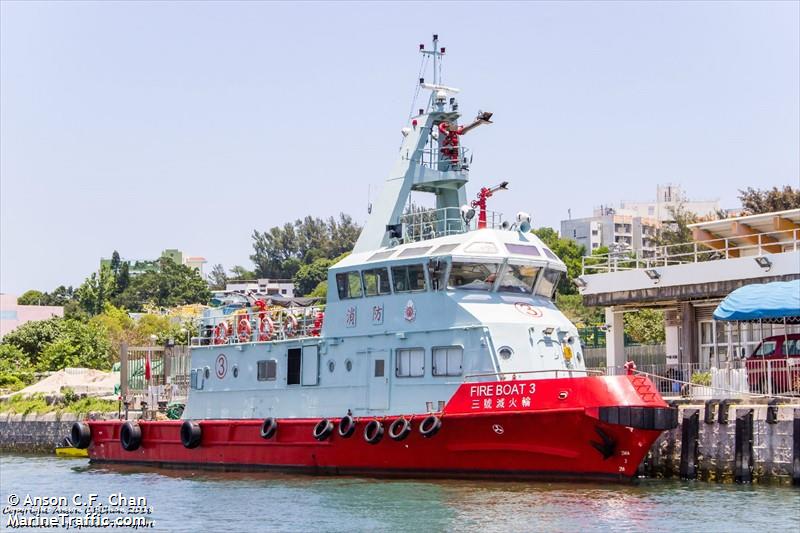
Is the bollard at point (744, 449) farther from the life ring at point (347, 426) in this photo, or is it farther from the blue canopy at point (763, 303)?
the life ring at point (347, 426)

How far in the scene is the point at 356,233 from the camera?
11275cm

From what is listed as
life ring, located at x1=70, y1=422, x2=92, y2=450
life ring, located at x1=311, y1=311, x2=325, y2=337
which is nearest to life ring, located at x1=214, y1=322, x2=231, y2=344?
life ring, located at x1=311, y1=311, x2=325, y2=337

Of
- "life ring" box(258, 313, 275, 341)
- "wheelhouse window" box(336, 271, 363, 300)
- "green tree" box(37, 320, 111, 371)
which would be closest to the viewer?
"wheelhouse window" box(336, 271, 363, 300)

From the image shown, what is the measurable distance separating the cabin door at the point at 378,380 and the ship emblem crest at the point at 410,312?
0.93 m

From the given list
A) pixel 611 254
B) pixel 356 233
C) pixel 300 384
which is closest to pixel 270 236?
pixel 356 233

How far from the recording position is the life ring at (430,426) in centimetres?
2420

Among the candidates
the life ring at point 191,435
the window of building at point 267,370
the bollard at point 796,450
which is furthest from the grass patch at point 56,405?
the bollard at point 796,450

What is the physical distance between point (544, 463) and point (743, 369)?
6043 millimetres

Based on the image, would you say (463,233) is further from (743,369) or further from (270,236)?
(270,236)

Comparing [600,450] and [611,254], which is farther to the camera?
[611,254]

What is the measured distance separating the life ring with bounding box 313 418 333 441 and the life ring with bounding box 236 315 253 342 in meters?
4.36

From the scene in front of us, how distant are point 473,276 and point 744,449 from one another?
21.8ft

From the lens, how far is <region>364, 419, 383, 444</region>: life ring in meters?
25.4

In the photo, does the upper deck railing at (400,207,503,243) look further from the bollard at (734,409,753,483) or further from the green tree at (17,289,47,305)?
the green tree at (17,289,47,305)
